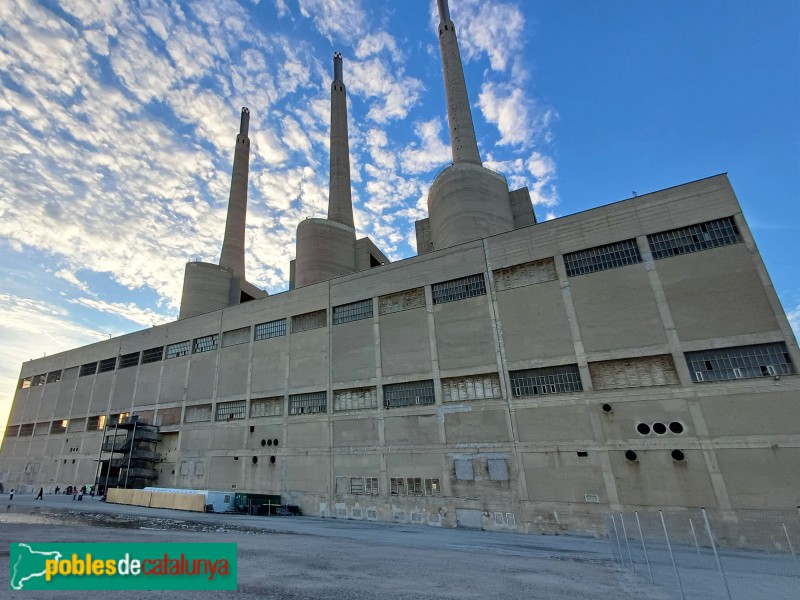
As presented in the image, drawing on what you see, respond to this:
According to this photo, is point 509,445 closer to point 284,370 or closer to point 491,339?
point 491,339

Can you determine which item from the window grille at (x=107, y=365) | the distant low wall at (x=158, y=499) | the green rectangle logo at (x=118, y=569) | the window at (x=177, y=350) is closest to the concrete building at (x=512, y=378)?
the window at (x=177, y=350)

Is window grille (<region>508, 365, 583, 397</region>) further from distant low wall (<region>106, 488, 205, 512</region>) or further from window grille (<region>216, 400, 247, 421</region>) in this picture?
window grille (<region>216, 400, 247, 421</region>)

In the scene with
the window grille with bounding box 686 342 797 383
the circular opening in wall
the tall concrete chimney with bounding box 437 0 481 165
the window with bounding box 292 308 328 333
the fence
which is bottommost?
the fence

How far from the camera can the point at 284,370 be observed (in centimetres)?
3719

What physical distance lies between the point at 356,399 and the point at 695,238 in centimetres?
2635

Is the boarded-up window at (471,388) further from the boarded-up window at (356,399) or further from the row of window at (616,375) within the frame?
the boarded-up window at (356,399)

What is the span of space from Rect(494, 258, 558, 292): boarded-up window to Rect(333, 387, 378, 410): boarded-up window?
1307cm

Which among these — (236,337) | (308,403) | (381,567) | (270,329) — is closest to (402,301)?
(308,403)

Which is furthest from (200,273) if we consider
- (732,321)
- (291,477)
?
(732,321)

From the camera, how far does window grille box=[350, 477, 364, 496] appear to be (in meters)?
30.7

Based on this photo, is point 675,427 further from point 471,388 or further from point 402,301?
point 402,301

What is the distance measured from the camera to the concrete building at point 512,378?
22391 millimetres

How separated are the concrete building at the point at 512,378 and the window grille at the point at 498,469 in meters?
0.09

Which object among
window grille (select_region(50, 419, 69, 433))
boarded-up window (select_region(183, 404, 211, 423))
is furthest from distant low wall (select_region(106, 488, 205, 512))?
window grille (select_region(50, 419, 69, 433))
